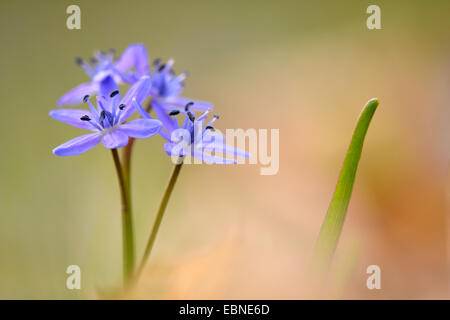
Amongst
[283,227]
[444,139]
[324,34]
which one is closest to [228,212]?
[283,227]

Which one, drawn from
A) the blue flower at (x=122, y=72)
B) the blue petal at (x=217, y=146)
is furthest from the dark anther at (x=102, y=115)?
the blue petal at (x=217, y=146)

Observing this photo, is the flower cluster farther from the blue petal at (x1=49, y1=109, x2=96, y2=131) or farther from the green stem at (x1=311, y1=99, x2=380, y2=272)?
the green stem at (x1=311, y1=99, x2=380, y2=272)

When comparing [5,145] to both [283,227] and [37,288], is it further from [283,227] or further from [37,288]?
[283,227]

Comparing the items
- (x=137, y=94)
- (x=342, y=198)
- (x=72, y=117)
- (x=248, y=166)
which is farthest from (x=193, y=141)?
(x=248, y=166)

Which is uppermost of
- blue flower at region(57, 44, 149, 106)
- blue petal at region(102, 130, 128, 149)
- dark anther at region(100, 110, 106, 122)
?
blue flower at region(57, 44, 149, 106)

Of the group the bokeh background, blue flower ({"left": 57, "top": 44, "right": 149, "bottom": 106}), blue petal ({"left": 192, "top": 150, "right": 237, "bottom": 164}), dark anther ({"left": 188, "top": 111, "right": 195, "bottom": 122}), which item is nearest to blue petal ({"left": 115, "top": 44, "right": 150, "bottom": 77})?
blue flower ({"left": 57, "top": 44, "right": 149, "bottom": 106})

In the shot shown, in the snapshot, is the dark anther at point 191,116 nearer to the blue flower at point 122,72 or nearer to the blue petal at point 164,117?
the blue petal at point 164,117

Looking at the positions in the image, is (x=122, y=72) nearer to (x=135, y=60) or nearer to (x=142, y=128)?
(x=135, y=60)
